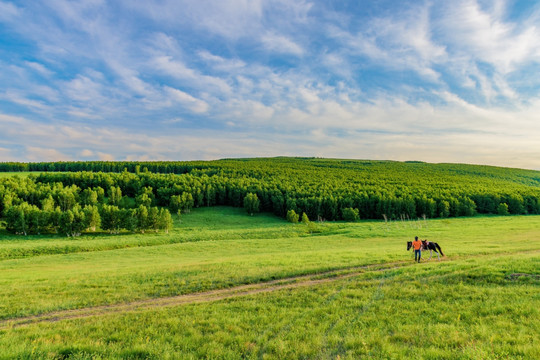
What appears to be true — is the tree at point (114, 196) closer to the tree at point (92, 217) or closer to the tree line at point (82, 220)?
the tree line at point (82, 220)

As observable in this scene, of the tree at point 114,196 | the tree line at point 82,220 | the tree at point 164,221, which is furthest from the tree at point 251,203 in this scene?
the tree at point 114,196

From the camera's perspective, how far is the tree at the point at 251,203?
105 metres

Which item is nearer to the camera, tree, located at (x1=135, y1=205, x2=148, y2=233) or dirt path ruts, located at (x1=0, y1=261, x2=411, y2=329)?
dirt path ruts, located at (x1=0, y1=261, x2=411, y2=329)

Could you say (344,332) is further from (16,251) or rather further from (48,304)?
(16,251)

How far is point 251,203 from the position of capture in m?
105

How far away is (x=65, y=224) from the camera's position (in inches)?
2591

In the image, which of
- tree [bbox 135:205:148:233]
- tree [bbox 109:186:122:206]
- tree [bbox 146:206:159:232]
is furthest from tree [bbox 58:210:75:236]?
tree [bbox 109:186:122:206]

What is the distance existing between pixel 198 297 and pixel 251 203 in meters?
91.1

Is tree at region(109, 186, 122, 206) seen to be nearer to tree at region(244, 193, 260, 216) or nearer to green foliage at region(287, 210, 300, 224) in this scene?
tree at region(244, 193, 260, 216)

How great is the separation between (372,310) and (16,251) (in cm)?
5458

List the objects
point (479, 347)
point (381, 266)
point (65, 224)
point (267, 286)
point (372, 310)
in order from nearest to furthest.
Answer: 1. point (479, 347)
2. point (372, 310)
3. point (267, 286)
4. point (381, 266)
5. point (65, 224)

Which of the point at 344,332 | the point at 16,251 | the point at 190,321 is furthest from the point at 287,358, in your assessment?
the point at 16,251

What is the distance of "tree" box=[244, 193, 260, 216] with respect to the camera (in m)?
105

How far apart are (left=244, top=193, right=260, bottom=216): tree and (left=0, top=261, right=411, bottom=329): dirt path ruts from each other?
87614mm
